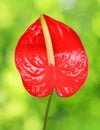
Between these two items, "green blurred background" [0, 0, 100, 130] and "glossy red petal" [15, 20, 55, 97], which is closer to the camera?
"glossy red petal" [15, 20, 55, 97]

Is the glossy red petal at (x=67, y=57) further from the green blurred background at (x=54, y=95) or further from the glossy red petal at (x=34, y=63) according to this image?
the green blurred background at (x=54, y=95)

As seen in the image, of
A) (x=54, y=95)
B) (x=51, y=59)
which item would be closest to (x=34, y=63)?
(x=51, y=59)

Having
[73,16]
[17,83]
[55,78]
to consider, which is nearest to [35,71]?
[55,78]

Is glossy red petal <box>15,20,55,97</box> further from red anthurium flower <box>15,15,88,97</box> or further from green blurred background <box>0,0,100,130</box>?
green blurred background <box>0,0,100,130</box>

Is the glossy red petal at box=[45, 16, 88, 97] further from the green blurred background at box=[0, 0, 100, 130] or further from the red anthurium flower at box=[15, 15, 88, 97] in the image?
the green blurred background at box=[0, 0, 100, 130]

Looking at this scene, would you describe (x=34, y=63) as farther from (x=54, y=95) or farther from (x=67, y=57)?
(x=54, y=95)

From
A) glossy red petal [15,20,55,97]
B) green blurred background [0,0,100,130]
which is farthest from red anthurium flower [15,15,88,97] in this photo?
green blurred background [0,0,100,130]
